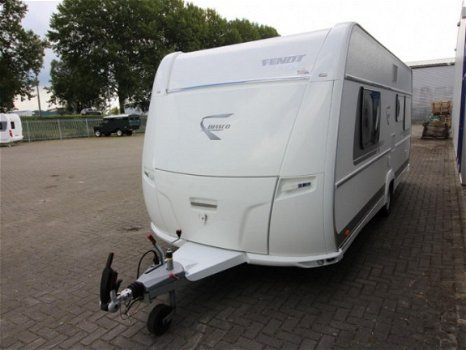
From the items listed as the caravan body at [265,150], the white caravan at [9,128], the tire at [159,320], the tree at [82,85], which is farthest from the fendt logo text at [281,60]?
the tree at [82,85]

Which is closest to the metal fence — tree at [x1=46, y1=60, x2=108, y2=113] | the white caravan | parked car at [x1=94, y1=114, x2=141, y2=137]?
parked car at [x1=94, y1=114, x2=141, y2=137]

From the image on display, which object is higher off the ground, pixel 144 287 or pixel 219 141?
pixel 219 141

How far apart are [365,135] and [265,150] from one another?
4.96 ft

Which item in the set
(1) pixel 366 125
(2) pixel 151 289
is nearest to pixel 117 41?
(1) pixel 366 125

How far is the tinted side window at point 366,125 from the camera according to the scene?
4004 millimetres

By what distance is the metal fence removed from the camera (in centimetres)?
2871

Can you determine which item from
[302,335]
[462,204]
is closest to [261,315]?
[302,335]

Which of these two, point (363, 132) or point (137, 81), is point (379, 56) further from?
point (137, 81)

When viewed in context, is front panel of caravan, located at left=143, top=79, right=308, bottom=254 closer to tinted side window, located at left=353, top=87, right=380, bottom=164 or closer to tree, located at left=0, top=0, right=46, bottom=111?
tinted side window, located at left=353, top=87, right=380, bottom=164

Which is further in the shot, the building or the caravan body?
the building

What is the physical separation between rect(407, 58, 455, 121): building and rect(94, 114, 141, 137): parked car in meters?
22.9

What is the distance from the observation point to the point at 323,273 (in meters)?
4.18

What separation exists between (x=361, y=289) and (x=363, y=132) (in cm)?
A: 169

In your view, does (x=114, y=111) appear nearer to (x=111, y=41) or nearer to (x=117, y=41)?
(x=117, y=41)
